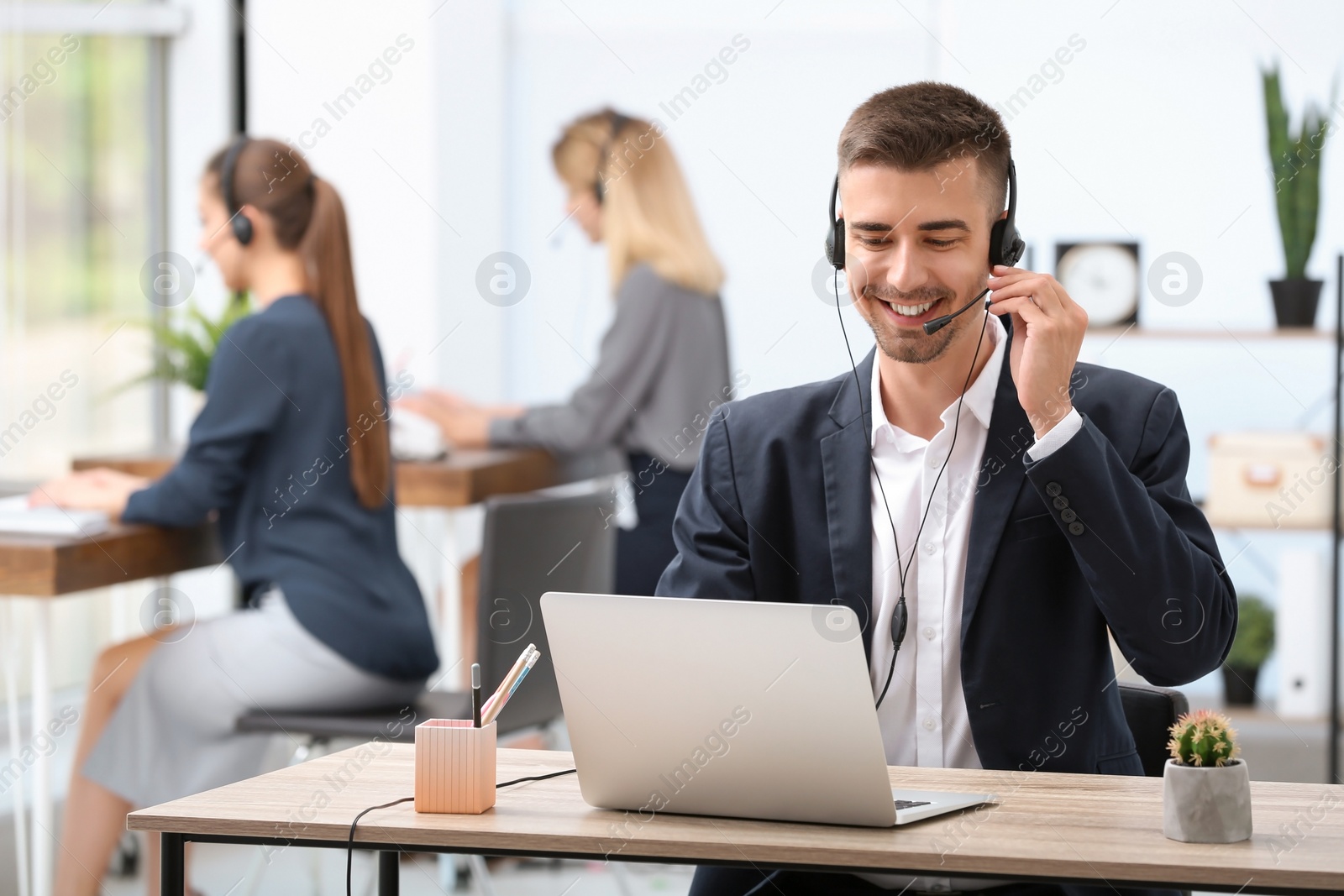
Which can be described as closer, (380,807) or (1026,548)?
(380,807)

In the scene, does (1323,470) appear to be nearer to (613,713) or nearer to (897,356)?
(897,356)

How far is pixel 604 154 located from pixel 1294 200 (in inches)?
66.0

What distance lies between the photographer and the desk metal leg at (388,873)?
131 centimetres

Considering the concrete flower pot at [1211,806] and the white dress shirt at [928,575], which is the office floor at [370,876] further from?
the concrete flower pot at [1211,806]

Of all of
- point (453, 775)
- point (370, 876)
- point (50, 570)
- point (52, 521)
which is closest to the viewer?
point (453, 775)

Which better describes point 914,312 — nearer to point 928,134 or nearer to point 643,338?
point 928,134

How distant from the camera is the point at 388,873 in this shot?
4.32 feet

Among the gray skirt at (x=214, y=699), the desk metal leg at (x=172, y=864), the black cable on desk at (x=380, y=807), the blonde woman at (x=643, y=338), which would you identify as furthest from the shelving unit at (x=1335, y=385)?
the desk metal leg at (x=172, y=864)

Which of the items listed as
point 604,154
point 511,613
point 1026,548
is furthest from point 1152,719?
point 604,154

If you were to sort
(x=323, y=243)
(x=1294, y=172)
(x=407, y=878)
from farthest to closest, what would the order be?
1. (x=1294, y=172)
2. (x=407, y=878)
3. (x=323, y=243)

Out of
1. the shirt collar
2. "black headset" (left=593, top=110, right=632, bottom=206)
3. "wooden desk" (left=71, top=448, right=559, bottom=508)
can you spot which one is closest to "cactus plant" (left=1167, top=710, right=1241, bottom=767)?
the shirt collar

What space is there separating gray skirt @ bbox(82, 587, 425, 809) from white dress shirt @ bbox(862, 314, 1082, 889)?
1.23 meters

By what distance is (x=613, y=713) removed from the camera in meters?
1.16

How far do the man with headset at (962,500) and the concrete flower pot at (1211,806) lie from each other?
29cm
